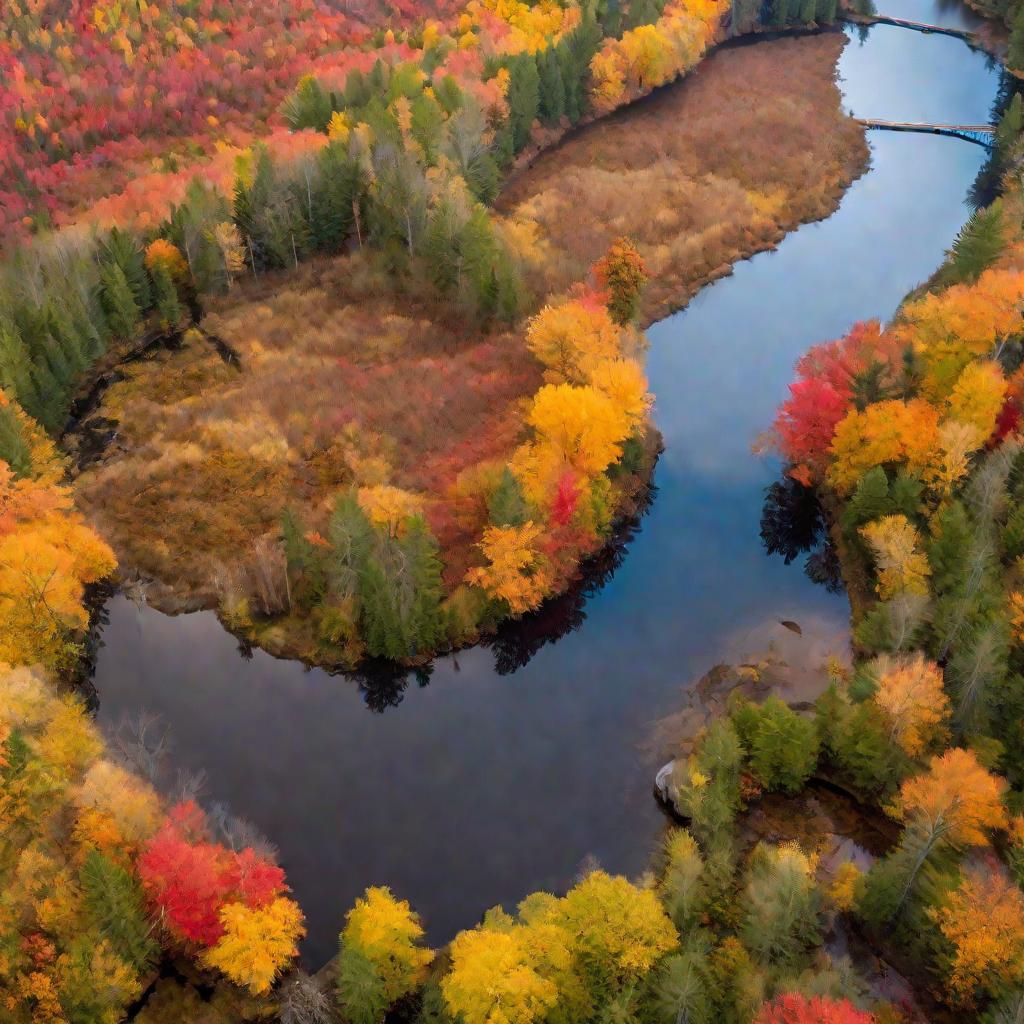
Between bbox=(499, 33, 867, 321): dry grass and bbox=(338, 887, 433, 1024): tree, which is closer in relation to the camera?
bbox=(338, 887, 433, 1024): tree

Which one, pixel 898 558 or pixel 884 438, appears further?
pixel 884 438

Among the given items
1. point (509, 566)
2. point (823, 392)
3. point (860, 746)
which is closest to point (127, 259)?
point (509, 566)

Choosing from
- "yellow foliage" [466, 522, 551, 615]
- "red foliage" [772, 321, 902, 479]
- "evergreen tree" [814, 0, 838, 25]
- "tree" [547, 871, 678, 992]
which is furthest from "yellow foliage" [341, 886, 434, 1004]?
"evergreen tree" [814, 0, 838, 25]

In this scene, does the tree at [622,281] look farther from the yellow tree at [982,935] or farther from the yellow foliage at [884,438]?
the yellow tree at [982,935]

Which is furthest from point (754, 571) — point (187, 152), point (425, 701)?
point (187, 152)

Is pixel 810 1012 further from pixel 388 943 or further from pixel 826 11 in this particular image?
pixel 826 11

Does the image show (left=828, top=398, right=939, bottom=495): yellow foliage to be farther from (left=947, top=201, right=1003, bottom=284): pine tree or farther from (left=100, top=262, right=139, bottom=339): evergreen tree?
(left=100, top=262, right=139, bottom=339): evergreen tree
